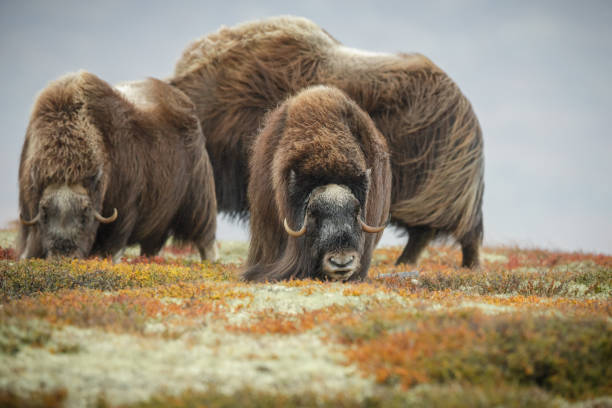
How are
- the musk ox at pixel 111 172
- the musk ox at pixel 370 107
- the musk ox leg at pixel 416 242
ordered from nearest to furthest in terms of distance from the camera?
1. the musk ox at pixel 111 172
2. the musk ox at pixel 370 107
3. the musk ox leg at pixel 416 242

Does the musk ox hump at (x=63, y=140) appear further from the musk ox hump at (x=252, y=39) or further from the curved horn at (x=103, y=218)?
the musk ox hump at (x=252, y=39)

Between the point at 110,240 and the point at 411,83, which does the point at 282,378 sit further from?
the point at 411,83

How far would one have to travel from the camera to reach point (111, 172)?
642cm

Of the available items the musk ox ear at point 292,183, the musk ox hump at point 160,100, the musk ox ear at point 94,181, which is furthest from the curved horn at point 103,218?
the musk ox ear at point 292,183

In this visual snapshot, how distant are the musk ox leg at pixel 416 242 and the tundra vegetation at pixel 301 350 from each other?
147 inches

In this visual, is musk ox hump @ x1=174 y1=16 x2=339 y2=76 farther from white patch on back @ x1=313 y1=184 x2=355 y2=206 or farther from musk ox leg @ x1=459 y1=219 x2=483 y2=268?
white patch on back @ x1=313 y1=184 x2=355 y2=206

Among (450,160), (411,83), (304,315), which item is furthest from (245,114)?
(304,315)

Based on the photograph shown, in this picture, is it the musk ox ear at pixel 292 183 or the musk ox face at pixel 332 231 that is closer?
the musk ox face at pixel 332 231

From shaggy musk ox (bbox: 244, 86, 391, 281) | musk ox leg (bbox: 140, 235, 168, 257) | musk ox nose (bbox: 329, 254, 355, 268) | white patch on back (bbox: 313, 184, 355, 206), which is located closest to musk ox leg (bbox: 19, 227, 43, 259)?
musk ox leg (bbox: 140, 235, 168, 257)

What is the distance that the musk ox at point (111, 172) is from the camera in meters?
5.97

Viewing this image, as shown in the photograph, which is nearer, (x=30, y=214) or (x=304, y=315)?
(x=304, y=315)

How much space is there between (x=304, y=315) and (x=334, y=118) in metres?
1.97

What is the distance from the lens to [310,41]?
7934 millimetres

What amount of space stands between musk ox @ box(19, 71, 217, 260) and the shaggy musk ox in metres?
1.93
